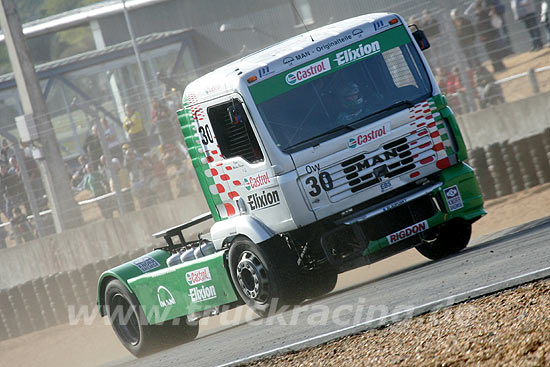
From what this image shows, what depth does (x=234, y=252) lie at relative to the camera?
9703mm

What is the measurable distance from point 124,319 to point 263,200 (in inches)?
105

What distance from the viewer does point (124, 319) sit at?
1108cm

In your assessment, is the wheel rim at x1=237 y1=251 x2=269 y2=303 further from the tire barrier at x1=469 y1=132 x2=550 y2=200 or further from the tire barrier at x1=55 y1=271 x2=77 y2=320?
the tire barrier at x1=55 y1=271 x2=77 y2=320

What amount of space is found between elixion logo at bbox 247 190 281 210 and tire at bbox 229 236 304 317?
1.16 feet

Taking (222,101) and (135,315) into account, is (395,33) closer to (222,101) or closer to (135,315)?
(222,101)

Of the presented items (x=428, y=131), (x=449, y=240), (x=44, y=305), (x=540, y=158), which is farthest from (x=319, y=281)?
(x=44, y=305)

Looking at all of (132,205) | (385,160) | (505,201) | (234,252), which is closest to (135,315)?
(234,252)

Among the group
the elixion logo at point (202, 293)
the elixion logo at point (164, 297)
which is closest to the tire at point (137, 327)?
the elixion logo at point (164, 297)

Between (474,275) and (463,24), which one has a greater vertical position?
(463,24)

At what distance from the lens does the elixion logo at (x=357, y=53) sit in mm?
9516

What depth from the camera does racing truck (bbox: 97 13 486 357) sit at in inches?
363

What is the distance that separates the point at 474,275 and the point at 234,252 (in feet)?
9.27

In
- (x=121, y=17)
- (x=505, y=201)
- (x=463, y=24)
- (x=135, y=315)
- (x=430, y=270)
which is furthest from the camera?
(x=121, y=17)

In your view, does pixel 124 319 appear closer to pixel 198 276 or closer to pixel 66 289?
pixel 198 276
